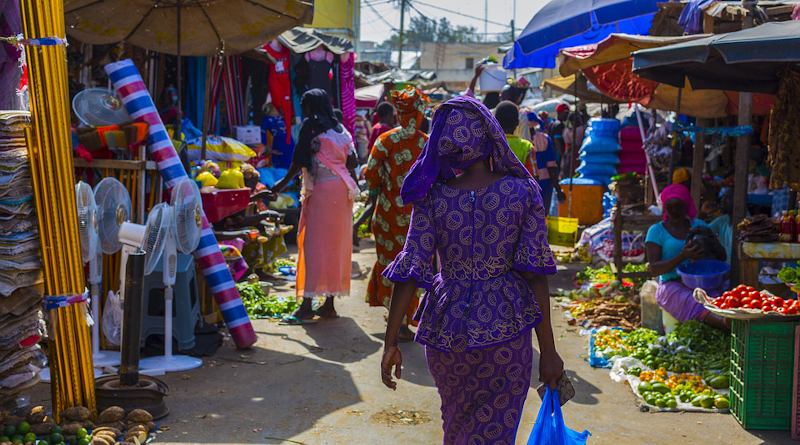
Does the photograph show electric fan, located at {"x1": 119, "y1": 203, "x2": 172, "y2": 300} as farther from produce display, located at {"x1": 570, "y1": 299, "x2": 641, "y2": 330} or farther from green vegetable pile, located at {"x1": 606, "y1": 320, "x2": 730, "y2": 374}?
produce display, located at {"x1": 570, "y1": 299, "x2": 641, "y2": 330}

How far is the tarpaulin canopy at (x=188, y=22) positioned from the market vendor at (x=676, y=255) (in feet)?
12.4

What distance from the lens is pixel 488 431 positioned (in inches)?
128

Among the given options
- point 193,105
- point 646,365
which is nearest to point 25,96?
point 646,365

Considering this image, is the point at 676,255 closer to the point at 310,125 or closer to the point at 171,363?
the point at 310,125

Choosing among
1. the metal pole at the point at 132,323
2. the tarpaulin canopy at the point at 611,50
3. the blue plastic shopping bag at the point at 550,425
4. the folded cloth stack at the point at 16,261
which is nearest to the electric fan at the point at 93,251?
the metal pole at the point at 132,323

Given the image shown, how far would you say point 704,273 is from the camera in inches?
269

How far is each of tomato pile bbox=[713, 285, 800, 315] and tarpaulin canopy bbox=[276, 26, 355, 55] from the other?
9.62 m

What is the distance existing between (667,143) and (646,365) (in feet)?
19.9

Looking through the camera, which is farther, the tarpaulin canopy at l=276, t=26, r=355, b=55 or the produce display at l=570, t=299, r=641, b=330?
the tarpaulin canopy at l=276, t=26, r=355, b=55

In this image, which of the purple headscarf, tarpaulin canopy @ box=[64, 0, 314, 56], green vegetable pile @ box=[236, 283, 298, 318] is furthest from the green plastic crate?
tarpaulin canopy @ box=[64, 0, 314, 56]

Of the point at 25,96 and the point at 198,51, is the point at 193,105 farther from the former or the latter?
the point at 25,96

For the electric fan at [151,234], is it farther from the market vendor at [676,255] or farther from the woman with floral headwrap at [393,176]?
the market vendor at [676,255]

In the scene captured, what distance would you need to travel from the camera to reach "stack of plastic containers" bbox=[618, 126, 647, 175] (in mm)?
14781

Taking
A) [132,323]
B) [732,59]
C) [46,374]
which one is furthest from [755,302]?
[46,374]
